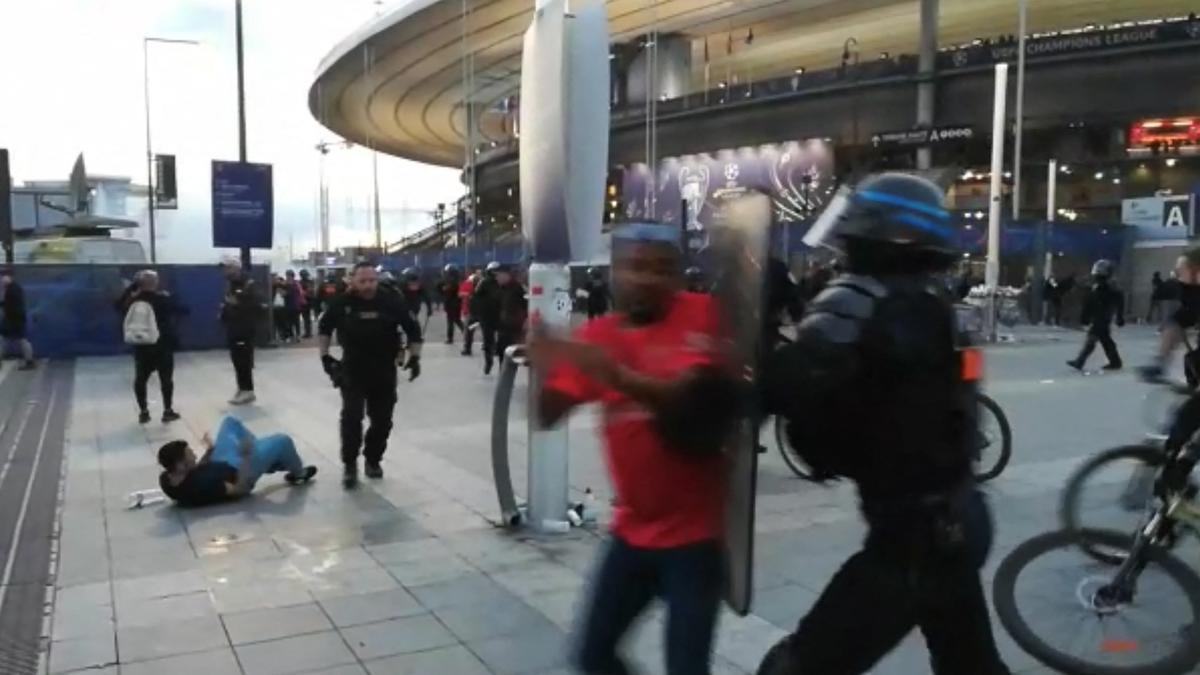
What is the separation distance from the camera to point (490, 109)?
6581cm

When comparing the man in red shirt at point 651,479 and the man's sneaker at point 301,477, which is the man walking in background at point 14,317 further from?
the man in red shirt at point 651,479

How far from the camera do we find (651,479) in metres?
2.57

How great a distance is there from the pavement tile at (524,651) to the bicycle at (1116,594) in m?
1.78

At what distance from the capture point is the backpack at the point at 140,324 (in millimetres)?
10844

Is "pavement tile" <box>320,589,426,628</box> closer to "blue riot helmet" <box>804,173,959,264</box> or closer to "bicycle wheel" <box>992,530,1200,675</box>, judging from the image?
"bicycle wheel" <box>992,530,1200,675</box>

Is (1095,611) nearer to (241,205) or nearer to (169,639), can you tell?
(169,639)

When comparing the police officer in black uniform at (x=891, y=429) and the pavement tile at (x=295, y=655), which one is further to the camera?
the pavement tile at (x=295, y=655)

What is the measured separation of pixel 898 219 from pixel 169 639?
148 inches

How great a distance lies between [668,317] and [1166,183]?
42517 millimetres

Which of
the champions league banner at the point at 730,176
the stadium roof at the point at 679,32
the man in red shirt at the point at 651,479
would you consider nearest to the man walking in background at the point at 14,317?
the man in red shirt at the point at 651,479

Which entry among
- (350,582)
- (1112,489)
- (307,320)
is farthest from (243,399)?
(307,320)

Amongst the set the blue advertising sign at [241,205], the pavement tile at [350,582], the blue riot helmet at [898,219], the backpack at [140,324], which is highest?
the blue advertising sign at [241,205]

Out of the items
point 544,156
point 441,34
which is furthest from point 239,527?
point 441,34

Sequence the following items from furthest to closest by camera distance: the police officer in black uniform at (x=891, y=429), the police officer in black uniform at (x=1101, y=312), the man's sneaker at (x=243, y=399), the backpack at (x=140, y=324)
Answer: the police officer in black uniform at (x=1101, y=312)
the man's sneaker at (x=243, y=399)
the backpack at (x=140, y=324)
the police officer in black uniform at (x=891, y=429)
